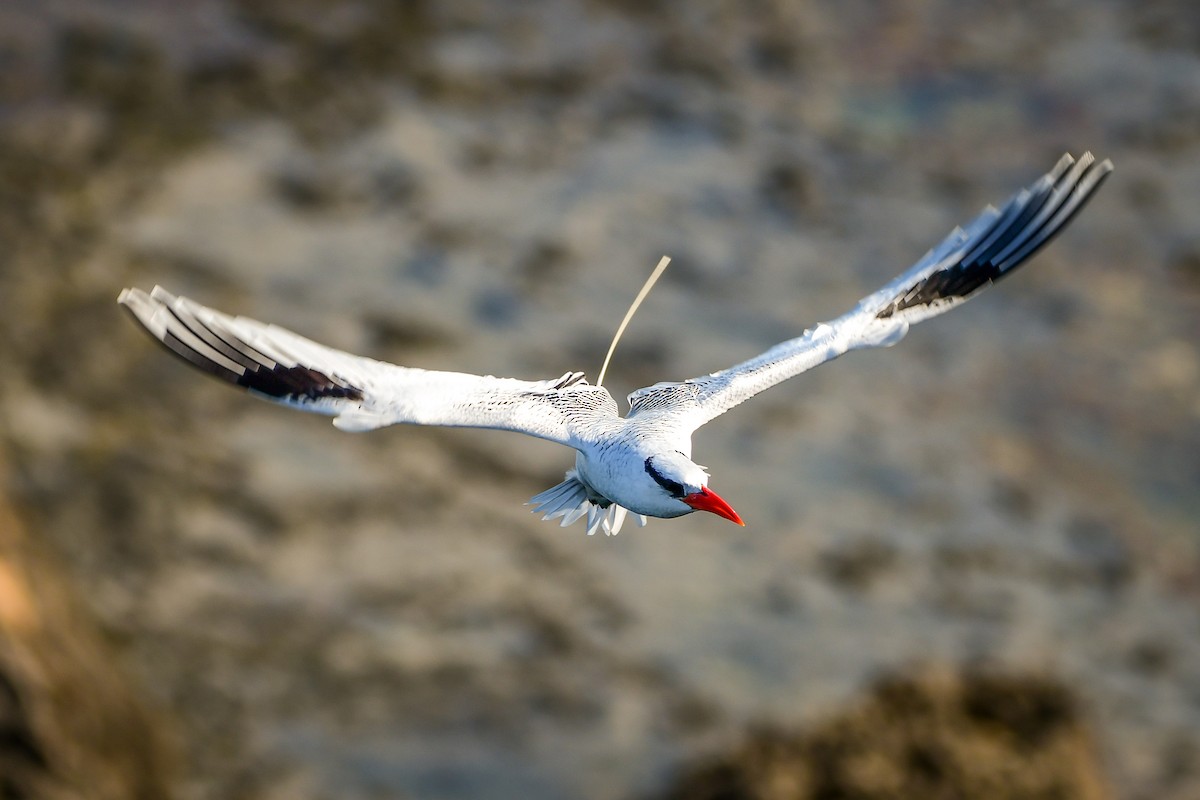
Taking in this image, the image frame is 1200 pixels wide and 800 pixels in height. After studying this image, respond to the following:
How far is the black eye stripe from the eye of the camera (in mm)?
5203

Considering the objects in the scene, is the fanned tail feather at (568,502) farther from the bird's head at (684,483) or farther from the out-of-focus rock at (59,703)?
the out-of-focus rock at (59,703)

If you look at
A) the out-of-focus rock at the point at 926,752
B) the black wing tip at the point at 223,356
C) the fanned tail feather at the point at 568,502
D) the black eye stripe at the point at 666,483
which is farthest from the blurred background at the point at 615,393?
the black eye stripe at the point at 666,483

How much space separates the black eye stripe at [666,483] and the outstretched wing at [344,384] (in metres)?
0.48

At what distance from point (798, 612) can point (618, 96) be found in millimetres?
7870

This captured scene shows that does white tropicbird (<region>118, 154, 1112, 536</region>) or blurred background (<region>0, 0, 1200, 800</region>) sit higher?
blurred background (<region>0, 0, 1200, 800</region>)

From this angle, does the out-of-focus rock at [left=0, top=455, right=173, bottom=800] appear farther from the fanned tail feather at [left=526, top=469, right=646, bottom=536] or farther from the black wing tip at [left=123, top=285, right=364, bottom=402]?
the fanned tail feather at [left=526, top=469, right=646, bottom=536]

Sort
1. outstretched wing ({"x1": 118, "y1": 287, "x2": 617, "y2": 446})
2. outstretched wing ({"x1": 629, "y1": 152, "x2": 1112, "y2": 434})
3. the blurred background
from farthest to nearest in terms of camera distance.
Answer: the blurred background
outstretched wing ({"x1": 629, "y1": 152, "x2": 1112, "y2": 434})
outstretched wing ({"x1": 118, "y1": 287, "x2": 617, "y2": 446})

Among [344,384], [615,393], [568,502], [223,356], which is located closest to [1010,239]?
[568,502]

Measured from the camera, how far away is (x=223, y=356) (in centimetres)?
594

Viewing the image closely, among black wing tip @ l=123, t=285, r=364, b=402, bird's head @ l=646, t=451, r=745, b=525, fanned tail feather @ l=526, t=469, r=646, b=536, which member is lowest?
bird's head @ l=646, t=451, r=745, b=525

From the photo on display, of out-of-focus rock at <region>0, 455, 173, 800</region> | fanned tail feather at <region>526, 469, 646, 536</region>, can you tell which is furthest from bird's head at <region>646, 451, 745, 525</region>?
out-of-focus rock at <region>0, 455, 173, 800</region>

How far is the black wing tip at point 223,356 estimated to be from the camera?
5781 millimetres

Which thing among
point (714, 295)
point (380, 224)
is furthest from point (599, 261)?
point (380, 224)

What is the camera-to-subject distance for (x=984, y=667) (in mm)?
13164
